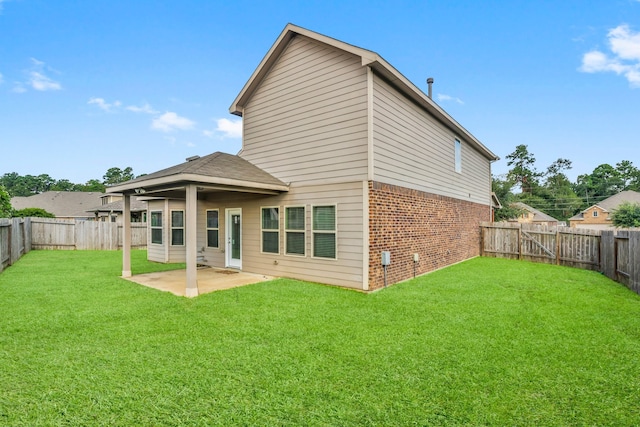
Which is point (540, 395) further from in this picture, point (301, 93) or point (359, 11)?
point (359, 11)

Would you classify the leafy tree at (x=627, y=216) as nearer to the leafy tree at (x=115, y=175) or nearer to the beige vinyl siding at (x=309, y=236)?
the beige vinyl siding at (x=309, y=236)

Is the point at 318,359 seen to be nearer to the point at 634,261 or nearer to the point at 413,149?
the point at 413,149

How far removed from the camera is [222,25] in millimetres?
13328

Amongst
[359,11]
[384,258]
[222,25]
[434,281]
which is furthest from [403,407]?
[222,25]

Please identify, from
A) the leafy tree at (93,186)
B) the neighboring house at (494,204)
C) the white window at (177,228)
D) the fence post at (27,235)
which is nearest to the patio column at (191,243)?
the white window at (177,228)

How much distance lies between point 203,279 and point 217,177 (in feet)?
10.4

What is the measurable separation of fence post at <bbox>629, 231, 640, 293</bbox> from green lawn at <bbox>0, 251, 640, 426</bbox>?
1.35 m

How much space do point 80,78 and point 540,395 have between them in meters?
19.8

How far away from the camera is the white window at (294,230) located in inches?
322

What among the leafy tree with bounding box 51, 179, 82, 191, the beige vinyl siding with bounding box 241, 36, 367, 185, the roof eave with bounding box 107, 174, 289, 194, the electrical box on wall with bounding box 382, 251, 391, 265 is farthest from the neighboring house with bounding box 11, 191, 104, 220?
the electrical box on wall with bounding box 382, 251, 391, 265

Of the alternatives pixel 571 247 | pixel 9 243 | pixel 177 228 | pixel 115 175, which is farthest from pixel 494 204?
pixel 115 175

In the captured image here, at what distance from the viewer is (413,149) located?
893cm

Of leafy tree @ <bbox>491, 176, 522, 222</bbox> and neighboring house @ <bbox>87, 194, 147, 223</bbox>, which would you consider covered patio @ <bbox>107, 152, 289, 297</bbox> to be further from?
leafy tree @ <bbox>491, 176, 522, 222</bbox>

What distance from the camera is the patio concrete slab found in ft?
24.3
